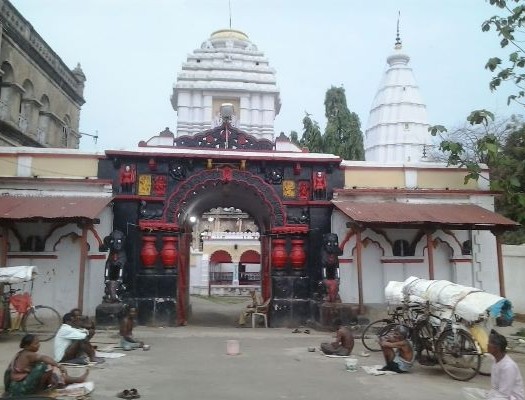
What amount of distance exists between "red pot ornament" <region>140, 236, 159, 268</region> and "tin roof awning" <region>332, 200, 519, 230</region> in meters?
5.61

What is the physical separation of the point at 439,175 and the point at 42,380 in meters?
13.5

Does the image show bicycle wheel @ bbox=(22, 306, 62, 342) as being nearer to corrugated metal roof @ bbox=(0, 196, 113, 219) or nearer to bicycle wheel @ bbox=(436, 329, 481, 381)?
corrugated metal roof @ bbox=(0, 196, 113, 219)

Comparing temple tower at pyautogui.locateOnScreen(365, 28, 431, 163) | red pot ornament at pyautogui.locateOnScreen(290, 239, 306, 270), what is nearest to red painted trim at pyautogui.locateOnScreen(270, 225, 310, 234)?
red pot ornament at pyautogui.locateOnScreen(290, 239, 306, 270)

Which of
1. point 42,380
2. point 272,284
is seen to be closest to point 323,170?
point 272,284

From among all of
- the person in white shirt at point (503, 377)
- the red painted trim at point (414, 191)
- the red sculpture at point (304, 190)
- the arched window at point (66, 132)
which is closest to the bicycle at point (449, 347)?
the person in white shirt at point (503, 377)

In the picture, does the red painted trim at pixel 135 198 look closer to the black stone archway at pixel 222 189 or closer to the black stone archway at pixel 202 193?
the black stone archway at pixel 202 193

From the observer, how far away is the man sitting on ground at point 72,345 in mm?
8609

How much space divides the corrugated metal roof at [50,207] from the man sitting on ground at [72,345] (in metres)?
4.91

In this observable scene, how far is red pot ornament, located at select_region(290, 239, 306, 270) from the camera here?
615 inches

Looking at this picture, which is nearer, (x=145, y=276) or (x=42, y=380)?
(x=42, y=380)

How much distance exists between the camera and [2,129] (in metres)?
18.5

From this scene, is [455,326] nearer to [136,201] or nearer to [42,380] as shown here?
[42,380]

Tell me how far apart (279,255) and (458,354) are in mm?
7716

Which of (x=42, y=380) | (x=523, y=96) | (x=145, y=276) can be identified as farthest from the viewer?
(x=145, y=276)
